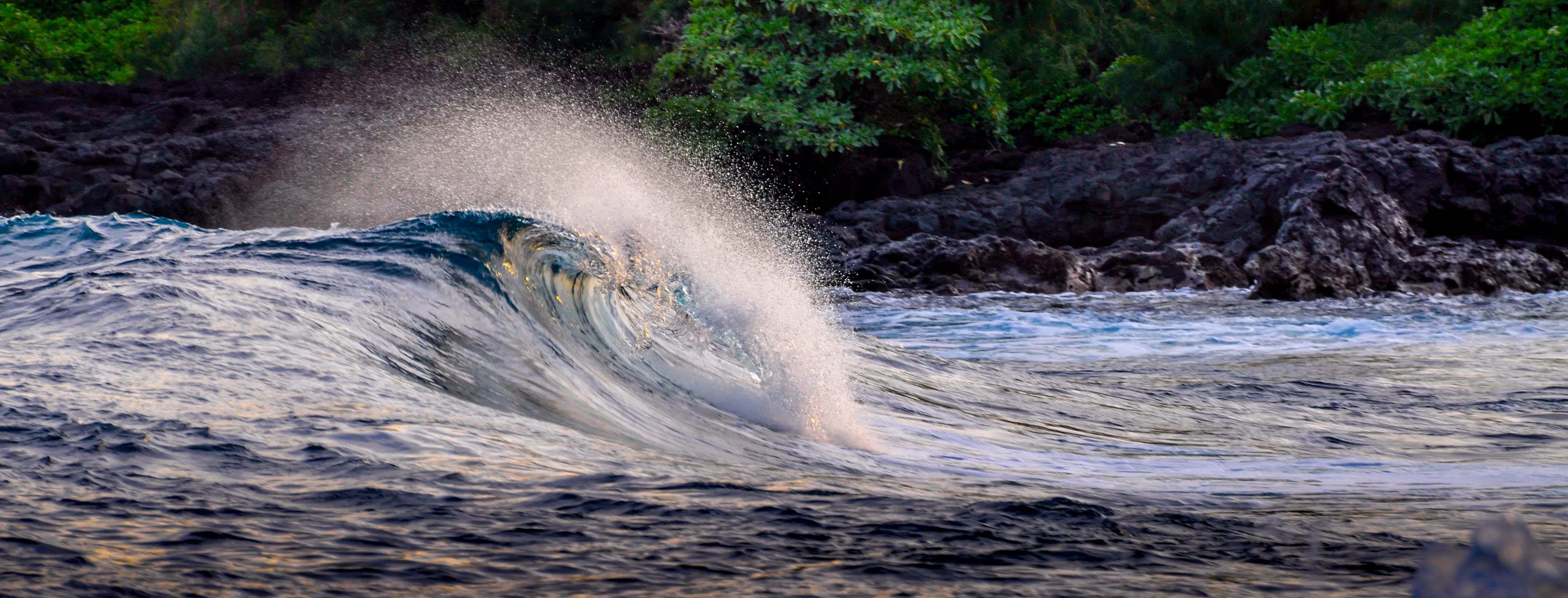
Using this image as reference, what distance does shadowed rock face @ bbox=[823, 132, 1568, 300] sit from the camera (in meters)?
13.0

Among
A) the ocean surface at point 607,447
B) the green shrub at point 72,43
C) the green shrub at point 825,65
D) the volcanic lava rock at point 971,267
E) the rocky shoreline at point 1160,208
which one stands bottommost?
the ocean surface at point 607,447

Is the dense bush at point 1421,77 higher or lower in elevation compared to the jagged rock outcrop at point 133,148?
higher

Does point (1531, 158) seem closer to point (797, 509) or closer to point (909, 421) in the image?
point (909, 421)

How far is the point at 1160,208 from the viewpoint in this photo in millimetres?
15797

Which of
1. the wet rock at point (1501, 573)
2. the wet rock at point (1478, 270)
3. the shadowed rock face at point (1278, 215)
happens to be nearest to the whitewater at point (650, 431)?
the wet rock at point (1501, 573)

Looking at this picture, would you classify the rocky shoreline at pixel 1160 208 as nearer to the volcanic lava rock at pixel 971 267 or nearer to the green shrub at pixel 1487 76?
the volcanic lava rock at pixel 971 267

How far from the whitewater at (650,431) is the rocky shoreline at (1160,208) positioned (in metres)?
2.88

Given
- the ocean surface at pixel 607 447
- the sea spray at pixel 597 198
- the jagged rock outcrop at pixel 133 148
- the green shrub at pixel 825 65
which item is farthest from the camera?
the green shrub at pixel 825 65

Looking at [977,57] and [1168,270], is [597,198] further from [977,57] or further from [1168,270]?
[977,57]

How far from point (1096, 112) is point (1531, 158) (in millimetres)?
7985

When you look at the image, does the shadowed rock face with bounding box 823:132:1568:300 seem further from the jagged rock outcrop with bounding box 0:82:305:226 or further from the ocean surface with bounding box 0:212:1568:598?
the jagged rock outcrop with bounding box 0:82:305:226

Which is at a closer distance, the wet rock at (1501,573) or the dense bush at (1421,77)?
the wet rock at (1501,573)

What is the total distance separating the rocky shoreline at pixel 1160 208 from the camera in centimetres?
1328

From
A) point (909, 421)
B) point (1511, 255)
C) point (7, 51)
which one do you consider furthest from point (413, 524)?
point (7, 51)
